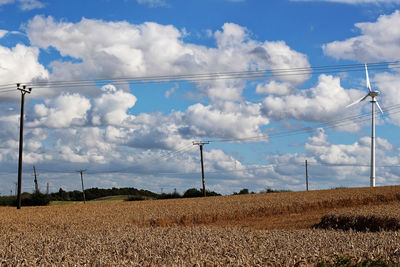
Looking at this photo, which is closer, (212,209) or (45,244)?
(45,244)

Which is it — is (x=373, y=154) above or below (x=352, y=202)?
above

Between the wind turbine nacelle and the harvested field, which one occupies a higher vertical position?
the wind turbine nacelle

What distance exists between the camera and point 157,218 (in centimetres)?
3603

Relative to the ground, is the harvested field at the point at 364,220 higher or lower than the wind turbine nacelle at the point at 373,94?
lower

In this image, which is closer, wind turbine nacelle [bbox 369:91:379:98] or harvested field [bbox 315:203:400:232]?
harvested field [bbox 315:203:400:232]

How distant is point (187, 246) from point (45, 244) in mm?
5027

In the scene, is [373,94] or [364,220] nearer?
[364,220]

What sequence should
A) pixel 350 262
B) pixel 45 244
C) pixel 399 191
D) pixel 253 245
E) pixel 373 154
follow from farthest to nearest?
pixel 373 154, pixel 399 191, pixel 45 244, pixel 253 245, pixel 350 262

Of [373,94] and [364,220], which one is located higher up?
[373,94]

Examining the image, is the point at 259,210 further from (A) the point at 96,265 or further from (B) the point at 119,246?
(A) the point at 96,265

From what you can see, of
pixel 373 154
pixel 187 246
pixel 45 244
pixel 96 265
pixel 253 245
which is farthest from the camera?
pixel 373 154

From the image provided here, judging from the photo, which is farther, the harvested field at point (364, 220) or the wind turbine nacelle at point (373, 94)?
the wind turbine nacelle at point (373, 94)

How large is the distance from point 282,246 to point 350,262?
2.62m

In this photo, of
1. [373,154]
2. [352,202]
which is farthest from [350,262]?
[373,154]
